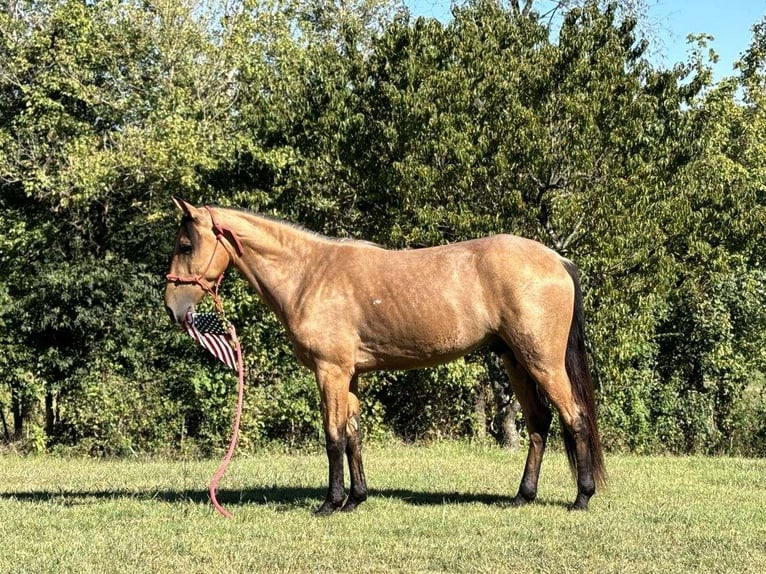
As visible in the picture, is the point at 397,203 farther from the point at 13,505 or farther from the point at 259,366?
the point at 13,505

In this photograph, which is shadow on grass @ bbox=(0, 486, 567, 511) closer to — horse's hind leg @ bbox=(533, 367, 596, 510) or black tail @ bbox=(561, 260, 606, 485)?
horse's hind leg @ bbox=(533, 367, 596, 510)

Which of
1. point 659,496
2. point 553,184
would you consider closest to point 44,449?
point 553,184

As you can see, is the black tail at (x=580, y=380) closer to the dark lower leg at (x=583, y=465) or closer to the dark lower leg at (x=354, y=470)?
the dark lower leg at (x=583, y=465)

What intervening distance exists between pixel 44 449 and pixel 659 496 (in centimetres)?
1080

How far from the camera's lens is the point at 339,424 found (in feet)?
24.3

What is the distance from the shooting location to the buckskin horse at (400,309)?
7.29 metres

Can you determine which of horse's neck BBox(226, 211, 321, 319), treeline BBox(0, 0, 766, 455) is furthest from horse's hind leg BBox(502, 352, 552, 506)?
treeline BBox(0, 0, 766, 455)

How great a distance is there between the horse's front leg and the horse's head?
121 centimetres

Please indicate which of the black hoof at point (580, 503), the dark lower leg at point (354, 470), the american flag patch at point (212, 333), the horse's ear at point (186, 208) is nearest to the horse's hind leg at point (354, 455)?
the dark lower leg at point (354, 470)

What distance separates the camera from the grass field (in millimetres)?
5492

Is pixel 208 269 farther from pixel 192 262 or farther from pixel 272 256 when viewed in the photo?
pixel 272 256

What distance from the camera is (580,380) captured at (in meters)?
7.46

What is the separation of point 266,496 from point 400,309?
2353 millimetres

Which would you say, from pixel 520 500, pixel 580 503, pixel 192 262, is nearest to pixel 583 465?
pixel 580 503
